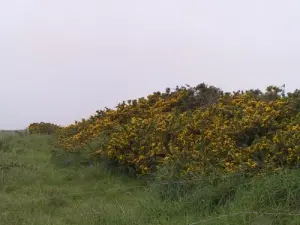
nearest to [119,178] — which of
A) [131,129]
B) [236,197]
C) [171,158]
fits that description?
[131,129]

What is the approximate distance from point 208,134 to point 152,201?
1.96 meters

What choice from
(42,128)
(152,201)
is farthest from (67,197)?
(42,128)

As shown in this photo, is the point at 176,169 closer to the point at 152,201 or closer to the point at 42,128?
the point at 152,201

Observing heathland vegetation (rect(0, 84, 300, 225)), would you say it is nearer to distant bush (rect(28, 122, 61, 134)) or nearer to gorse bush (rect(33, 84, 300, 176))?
gorse bush (rect(33, 84, 300, 176))

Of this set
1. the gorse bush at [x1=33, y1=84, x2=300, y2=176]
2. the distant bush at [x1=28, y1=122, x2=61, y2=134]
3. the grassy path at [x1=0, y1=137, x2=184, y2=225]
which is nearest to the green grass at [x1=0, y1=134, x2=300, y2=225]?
the grassy path at [x1=0, y1=137, x2=184, y2=225]

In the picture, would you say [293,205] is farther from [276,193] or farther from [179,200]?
[179,200]

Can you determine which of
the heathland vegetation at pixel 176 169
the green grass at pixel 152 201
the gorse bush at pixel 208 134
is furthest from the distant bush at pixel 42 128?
the green grass at pixel 152 201

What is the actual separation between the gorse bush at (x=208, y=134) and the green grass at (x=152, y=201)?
Answer: 497mm

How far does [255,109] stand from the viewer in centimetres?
700

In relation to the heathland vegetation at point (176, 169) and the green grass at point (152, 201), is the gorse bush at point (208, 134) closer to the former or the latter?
the heathland vegetation at point (176, 169)

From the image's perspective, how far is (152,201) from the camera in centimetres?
515

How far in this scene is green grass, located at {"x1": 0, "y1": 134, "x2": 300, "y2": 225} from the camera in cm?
423

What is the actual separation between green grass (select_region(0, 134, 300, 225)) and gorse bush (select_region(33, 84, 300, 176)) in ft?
1.63

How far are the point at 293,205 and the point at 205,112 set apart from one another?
357 centimetres
